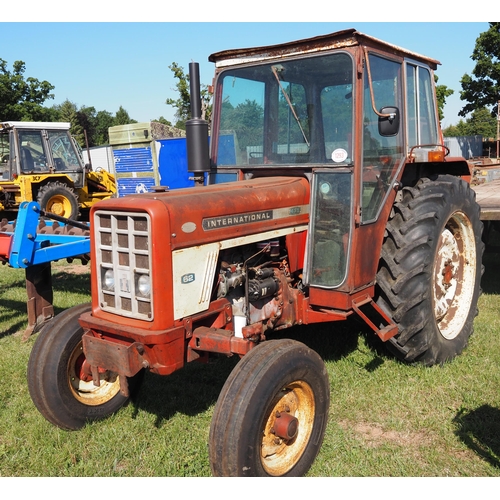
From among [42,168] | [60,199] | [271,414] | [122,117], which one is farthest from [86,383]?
[122,117]

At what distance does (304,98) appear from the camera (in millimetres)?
3711

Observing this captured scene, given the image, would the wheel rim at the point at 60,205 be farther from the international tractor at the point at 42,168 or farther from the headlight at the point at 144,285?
the headlight at the point at 144,285

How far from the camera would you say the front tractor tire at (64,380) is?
337cm

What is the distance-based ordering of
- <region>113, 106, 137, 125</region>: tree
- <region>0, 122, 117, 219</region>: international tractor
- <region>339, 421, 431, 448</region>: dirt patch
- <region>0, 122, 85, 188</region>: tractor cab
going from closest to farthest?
<region>339, 421, 431, 448</region>: dirt patch → <region>0, 122, 117, 219</region>: international tractor → <region>0, 122, 85, 188</region>: tractor cab → <region>113, 106, 137, 125</region>: tree

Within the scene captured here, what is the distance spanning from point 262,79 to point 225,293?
1.67m

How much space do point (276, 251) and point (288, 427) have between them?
1229 millimetres

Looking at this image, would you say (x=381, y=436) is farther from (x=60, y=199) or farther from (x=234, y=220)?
(x=60, y=199)

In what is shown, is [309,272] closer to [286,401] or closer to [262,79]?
[286,401]

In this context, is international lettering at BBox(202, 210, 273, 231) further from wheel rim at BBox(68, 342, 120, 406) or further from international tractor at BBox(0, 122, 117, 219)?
international tractor at BBox(0, 122, 117, 219)

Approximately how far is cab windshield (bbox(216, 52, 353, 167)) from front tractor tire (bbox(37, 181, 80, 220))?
771 centimetres

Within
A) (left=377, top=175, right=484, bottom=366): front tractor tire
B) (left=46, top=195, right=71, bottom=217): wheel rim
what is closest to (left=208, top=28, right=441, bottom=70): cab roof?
(left=377, top=175, right=484, bottom=366): front tractor tire

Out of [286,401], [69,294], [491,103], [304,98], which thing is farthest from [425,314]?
[491,103]

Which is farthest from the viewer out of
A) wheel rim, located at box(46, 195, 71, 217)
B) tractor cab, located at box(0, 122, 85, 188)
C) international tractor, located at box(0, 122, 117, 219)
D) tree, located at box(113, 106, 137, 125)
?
tree, located at box(113, 106, 137, 125)

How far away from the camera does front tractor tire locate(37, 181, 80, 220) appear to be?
35.3 ft
